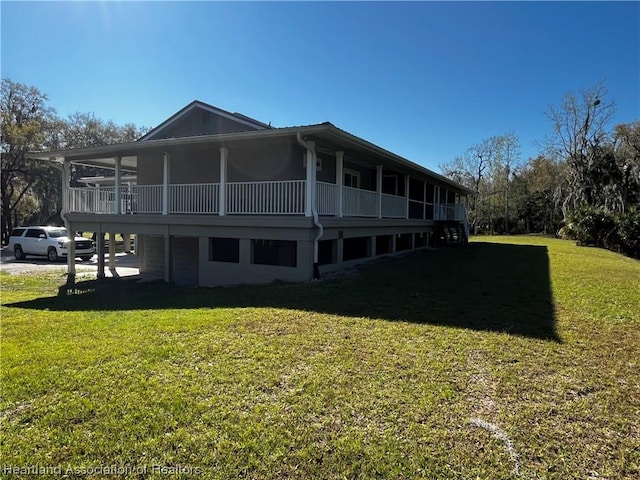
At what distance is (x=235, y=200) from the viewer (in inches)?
460

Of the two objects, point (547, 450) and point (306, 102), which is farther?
point (306, 102)

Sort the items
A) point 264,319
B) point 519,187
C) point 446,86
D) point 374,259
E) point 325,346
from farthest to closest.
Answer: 1. point 519,187
2. point 446,86
3. point 374,259
4. point 264,319
5. point 325,346

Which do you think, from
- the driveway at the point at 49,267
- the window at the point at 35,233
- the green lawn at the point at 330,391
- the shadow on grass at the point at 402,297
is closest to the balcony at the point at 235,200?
the shadow on grass at the point at 402,297

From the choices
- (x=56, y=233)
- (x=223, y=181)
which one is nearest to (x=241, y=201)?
(x=223, y=181)

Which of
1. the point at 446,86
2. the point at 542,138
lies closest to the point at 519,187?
the point at 542,138

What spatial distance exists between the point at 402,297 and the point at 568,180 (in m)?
33.7

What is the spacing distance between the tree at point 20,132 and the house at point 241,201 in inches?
668

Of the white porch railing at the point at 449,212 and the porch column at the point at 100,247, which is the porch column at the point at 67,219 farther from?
the white porch railing at the point at 449,212

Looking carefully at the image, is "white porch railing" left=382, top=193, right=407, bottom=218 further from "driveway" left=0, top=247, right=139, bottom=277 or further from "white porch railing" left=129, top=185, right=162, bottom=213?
"driveway" left=0, top=247, right=139, bottom=277

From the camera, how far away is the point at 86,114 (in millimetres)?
38500

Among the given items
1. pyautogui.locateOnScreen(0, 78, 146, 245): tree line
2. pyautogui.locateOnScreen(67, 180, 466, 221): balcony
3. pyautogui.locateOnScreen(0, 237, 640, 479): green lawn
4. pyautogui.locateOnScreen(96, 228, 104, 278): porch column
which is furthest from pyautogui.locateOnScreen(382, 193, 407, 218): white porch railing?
pyautogui.locateOnScreen(0, 78, 146, 245): tree line

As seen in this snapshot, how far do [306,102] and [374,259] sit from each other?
388 inches

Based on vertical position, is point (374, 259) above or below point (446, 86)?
below

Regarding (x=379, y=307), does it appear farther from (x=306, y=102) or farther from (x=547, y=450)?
(x=306, y=102)
